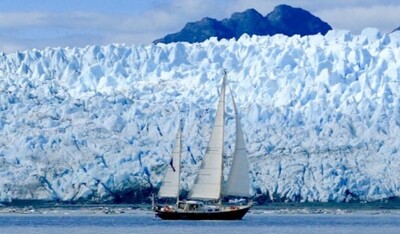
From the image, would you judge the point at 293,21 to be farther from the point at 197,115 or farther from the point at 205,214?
the point at 205,214

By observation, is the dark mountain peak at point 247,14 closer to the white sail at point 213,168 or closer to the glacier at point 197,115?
the glacier at point 197,115

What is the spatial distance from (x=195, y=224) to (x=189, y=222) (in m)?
→ 1.74

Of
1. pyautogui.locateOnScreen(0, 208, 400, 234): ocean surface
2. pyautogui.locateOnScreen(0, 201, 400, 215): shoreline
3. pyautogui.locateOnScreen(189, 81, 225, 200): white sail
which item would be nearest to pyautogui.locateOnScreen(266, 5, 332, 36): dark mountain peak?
pyautogui.locateOnScreen(0, 201, 400, 215): shoreline

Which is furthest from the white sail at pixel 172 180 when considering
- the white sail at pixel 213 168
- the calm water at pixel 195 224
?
the white sail at pixel 213 168

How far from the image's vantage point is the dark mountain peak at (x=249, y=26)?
89312 mm

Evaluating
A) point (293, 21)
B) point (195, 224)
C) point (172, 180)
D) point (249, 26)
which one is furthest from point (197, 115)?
point (293, 21)

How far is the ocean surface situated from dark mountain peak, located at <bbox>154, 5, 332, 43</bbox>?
1266 inches

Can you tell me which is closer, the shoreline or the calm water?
the calm water

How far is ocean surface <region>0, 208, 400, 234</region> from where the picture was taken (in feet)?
129

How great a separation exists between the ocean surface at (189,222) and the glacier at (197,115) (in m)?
1.32

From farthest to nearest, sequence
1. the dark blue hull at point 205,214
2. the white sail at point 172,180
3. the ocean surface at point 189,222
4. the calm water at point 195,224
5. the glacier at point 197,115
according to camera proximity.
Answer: the glacier at point 197,115 < the dark blue hull at point 205,214 < the white sail at point 172,180 < the ocean surface at point 189,222 < the calm water at point 195,224

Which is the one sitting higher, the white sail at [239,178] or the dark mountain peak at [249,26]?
the dark mountain peak at [249,26]

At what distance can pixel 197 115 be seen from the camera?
6184 centimetres

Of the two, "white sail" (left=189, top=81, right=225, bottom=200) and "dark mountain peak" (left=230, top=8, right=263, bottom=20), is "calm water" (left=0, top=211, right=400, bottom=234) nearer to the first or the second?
"white sail" (left=189, top=81, right=225, bottom=200)
